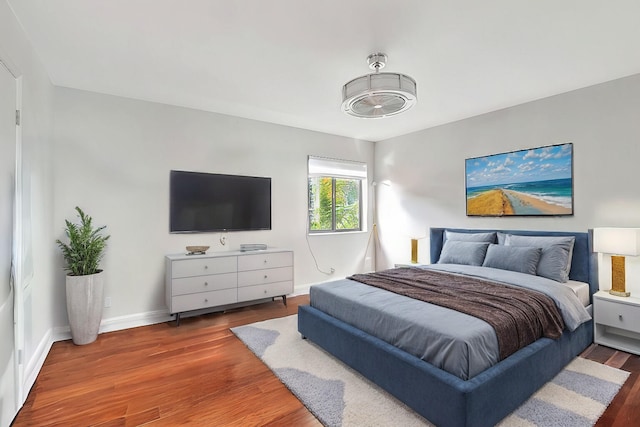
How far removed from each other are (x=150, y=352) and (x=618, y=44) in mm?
4601

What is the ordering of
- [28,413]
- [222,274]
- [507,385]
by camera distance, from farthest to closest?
1. [222,274]
2. [28,413]
3. [507,385]

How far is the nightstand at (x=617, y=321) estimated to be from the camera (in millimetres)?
2715

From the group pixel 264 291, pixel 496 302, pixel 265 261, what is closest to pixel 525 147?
pixel 496 302

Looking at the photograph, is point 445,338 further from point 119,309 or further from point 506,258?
point 119,309

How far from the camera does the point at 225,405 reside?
2.08 meters

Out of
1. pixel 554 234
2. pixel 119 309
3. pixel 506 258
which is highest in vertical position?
pixel 554 234

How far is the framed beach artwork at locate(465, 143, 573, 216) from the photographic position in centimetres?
341

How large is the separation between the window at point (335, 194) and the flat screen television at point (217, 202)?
2.80 feet

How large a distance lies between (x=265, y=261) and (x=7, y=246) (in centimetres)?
248

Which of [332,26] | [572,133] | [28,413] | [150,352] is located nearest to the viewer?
[28,413]

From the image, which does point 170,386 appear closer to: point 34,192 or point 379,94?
point 34,192

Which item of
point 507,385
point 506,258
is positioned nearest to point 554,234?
point 506,258

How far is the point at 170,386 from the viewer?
2314 mm

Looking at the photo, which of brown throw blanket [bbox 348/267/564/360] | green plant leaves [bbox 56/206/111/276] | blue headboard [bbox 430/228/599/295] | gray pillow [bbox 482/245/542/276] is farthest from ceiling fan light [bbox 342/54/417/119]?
green plant leaves [bbox 56/206/111/276]
